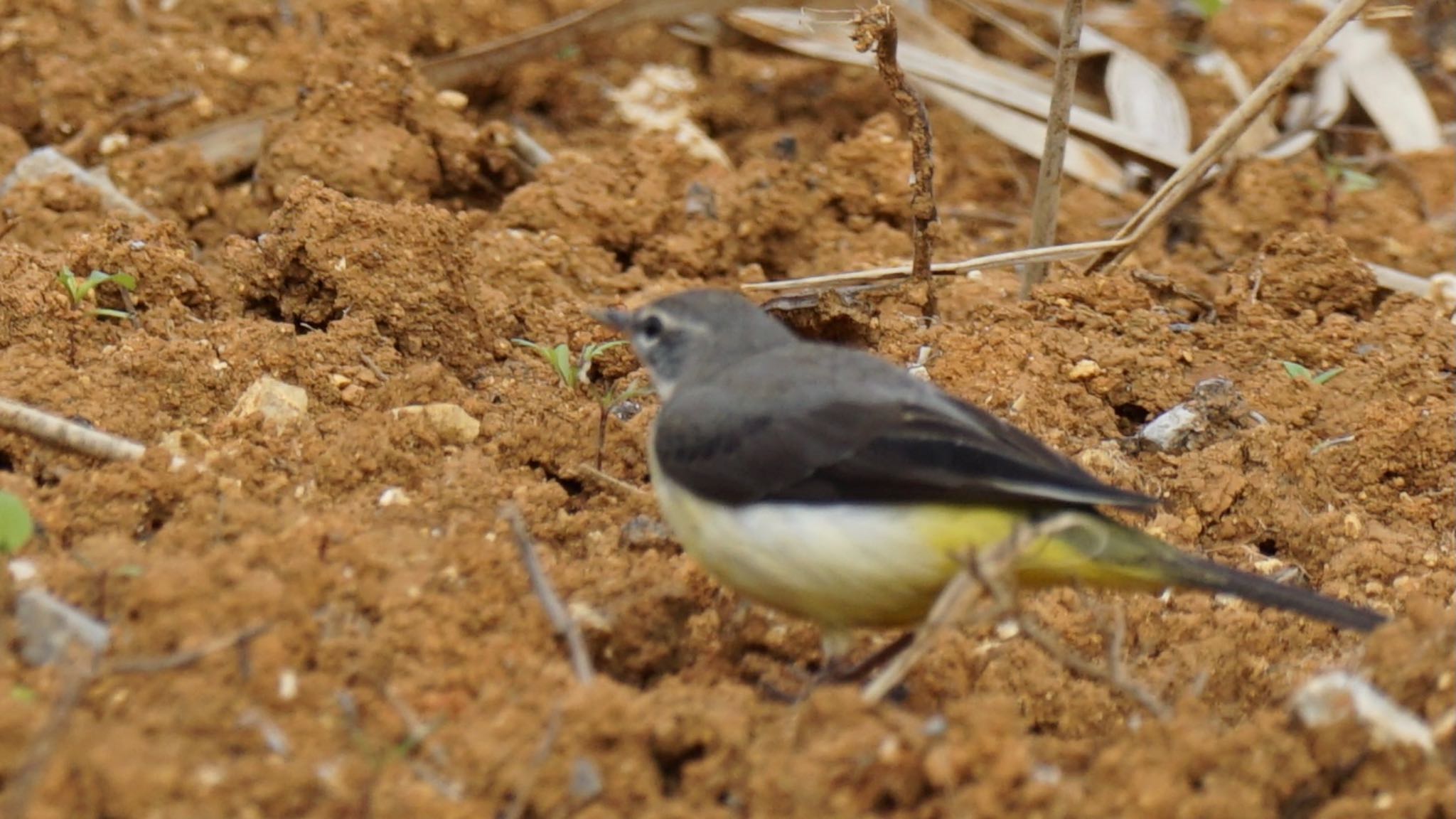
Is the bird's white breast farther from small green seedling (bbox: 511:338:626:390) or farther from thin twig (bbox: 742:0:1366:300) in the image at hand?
thin twig (bbox: 742:0:1366:300)

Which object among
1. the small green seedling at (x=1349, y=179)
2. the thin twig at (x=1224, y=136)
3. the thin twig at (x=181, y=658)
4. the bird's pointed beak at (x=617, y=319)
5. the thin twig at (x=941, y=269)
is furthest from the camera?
the small green seedling at (x=1349, y=179)

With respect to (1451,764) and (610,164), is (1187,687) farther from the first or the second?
(610,164)

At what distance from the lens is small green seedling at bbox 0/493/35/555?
4109 millimetres

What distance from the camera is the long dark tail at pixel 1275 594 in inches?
168

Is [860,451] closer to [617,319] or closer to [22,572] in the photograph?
[617,319]

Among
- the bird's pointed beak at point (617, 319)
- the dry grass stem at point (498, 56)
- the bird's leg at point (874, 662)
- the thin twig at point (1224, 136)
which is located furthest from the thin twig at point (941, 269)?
the bird's leg at point (874, 662)

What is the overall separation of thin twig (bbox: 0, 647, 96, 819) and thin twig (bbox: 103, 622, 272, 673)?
73mm

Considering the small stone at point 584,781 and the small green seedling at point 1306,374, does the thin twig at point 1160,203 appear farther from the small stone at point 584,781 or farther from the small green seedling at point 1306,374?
the small stone at point 584,781

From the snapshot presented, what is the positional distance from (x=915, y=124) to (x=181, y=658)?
11.8 feet

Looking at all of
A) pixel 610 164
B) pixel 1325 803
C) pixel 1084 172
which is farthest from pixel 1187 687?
pixel 1084 172

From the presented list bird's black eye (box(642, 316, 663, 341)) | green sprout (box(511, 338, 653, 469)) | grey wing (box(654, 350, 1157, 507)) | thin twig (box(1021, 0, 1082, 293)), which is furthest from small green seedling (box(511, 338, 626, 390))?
thin twig (box(1021, 0, 1082, 293))

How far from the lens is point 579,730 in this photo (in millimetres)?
3756

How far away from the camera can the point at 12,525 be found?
13.6ft

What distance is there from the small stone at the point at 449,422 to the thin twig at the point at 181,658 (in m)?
1.84
